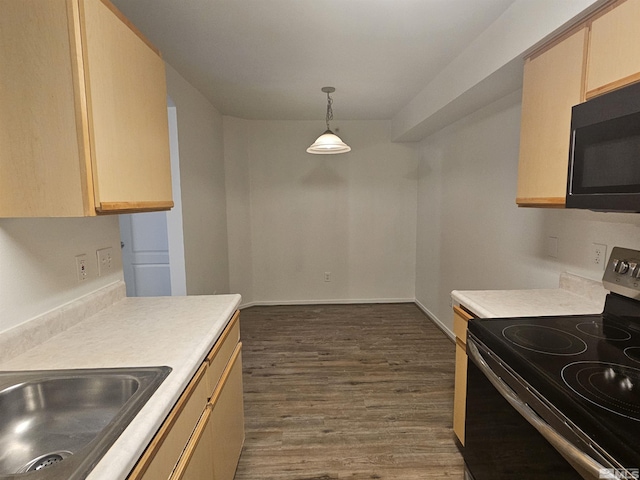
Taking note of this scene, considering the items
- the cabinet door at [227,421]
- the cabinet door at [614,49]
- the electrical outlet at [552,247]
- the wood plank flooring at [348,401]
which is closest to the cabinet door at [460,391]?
the wood plank flooring at [348,401]

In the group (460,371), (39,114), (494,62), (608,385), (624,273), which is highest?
(494,62)

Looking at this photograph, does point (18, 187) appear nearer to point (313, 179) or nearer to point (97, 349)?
point (97, 349)

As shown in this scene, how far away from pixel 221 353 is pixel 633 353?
1.53 metres

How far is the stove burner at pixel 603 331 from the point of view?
1.25 m

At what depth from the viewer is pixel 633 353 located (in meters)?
1.12

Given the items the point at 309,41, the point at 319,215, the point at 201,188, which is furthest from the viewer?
the point at 319,215

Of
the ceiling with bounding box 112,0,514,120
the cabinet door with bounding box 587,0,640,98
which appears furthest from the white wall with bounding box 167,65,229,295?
the cabinet door with bounding box 587,0,640,98

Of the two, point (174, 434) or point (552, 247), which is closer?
point (174, 434)

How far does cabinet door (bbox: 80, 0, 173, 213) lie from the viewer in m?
1.06

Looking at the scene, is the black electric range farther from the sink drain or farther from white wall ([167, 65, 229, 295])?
white wall ([167, 65, 229, 295])

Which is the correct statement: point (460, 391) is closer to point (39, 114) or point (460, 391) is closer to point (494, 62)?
point (494, 62)

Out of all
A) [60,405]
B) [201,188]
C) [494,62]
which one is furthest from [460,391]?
[201,188]

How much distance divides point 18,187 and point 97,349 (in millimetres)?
595

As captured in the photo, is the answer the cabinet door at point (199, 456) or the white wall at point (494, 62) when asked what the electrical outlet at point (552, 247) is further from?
the cabinet door at point (199, 456)
